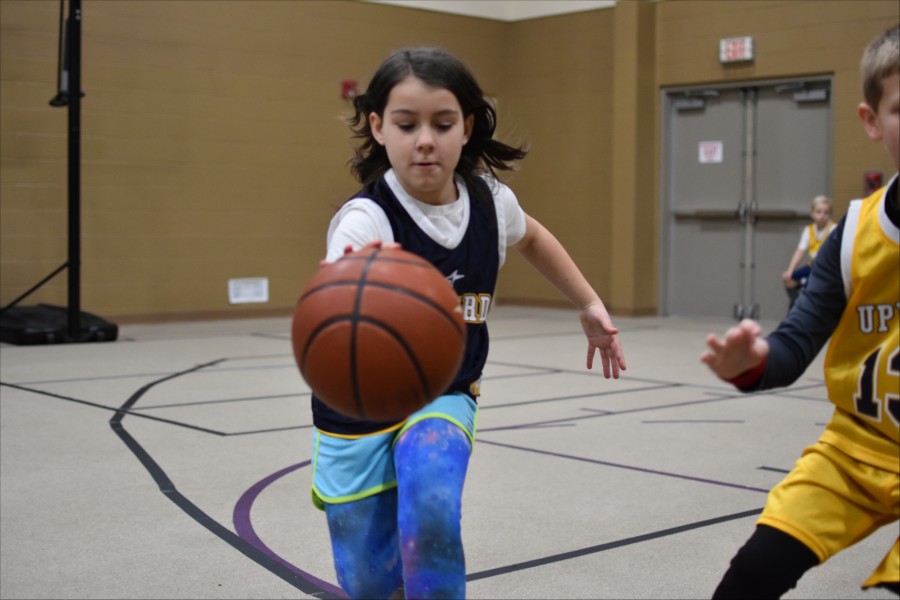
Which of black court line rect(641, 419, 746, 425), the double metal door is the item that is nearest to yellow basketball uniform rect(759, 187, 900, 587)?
black court line rect(641, 419, 746, 425)

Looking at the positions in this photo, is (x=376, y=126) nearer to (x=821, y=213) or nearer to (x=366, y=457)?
(x=366, y=457)

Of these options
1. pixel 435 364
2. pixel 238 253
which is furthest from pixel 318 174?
pixel 435 364

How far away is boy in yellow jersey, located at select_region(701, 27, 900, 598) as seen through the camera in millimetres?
1815

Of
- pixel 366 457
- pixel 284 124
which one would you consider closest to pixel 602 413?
pixel 366 457

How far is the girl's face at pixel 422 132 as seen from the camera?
88.1 inches

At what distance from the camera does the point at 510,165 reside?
8.82 ft

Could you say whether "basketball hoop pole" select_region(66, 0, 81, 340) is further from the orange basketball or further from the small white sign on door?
the orange basketball

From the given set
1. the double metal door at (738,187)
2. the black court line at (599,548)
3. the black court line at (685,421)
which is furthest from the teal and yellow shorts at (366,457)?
the double metal door at (738,187)

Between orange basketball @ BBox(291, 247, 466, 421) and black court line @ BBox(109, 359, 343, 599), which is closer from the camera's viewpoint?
orange basketball @ BBox(291, 247, 466, 421)

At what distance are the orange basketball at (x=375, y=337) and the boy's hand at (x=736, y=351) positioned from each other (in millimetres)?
492

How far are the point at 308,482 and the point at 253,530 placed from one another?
0.69 meters

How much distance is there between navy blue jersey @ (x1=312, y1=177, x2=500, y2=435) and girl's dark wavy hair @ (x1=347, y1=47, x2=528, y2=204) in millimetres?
99

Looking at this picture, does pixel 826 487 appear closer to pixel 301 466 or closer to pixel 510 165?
pixel 510 165

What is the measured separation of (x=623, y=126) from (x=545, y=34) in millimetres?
1753
